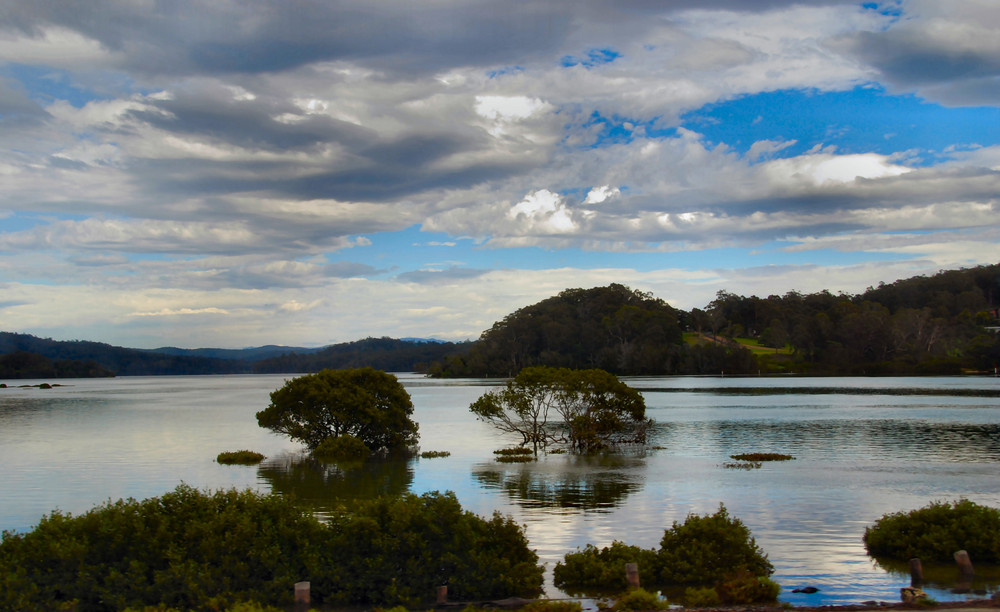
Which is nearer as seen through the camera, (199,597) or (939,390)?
(199,597)

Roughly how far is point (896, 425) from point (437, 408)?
50.8m

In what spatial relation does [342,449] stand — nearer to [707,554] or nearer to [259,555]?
[259,555]

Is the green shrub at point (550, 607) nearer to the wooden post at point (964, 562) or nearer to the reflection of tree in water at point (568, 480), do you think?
the wooden post at point (964, 562)

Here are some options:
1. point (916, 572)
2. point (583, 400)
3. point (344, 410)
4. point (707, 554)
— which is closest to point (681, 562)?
point (707, 554)

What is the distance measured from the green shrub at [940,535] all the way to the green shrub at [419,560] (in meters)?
10.3

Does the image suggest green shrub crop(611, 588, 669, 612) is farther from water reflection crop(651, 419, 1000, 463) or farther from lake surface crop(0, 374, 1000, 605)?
water reflection crop(651, 419, 1000, 463)

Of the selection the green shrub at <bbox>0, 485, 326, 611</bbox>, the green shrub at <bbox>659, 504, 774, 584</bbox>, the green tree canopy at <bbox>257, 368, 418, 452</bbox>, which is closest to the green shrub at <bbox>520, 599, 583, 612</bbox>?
the green shrub at <bbox>659, 504, 774, 584</bbox>

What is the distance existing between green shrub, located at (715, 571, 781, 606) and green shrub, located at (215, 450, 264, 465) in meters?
35.4

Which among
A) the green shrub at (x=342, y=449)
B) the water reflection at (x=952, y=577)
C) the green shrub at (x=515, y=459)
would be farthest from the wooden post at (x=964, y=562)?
the green shrub at (x=342, y=449)

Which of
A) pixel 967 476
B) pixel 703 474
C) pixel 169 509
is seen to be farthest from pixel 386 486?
pixel 967 476

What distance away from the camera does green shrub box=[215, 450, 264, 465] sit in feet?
149

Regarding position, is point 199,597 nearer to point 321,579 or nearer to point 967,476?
point 321,579

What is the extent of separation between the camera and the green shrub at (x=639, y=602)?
1476 centimetres

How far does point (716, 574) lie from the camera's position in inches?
687
